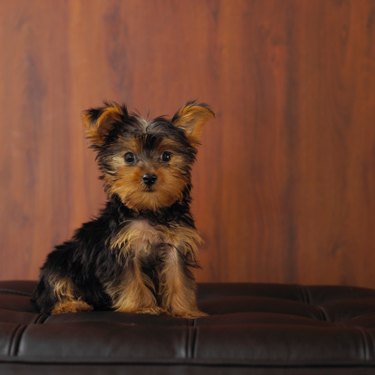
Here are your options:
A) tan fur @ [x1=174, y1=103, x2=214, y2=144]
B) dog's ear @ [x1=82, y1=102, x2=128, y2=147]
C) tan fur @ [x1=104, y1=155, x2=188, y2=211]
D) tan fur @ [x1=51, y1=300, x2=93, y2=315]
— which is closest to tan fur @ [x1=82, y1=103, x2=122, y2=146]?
dog's ear @ [x1=82, y1=102, x2=128, y2=147]

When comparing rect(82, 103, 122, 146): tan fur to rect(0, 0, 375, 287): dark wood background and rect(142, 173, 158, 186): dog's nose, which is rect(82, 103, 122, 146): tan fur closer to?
rect(142, 173, 158, 186): dog's nose

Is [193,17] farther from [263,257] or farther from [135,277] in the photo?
[135,277]

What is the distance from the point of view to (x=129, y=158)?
6.64 feet

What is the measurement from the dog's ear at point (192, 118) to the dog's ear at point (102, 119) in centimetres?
18

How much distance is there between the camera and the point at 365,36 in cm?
295

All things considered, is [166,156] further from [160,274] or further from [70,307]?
[70,307]

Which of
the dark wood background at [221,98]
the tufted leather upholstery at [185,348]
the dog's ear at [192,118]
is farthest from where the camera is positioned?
the dark wood background at [221,98]

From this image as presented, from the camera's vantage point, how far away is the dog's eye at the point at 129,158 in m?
2.02

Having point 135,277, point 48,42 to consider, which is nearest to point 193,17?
point 48,42

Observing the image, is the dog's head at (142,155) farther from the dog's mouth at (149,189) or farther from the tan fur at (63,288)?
the tan fur at (63,288)

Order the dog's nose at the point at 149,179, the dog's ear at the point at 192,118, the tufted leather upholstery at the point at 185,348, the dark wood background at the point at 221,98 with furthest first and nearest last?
the dark wood background at the point at 221,98, the dog's ear at the point at 192,118, the dog's nose at the point at 149,179, the tufted leather upholstery at the point at 185,348

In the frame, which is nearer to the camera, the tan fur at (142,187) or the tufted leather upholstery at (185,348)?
the tufted leather upholstery at (185,348)

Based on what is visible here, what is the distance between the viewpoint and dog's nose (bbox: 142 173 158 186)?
1.96 m

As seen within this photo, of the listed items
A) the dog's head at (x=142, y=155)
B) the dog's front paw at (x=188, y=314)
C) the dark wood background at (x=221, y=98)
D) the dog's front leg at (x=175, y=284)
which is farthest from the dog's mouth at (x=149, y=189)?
the dark wood background at (x=221, y=98)
